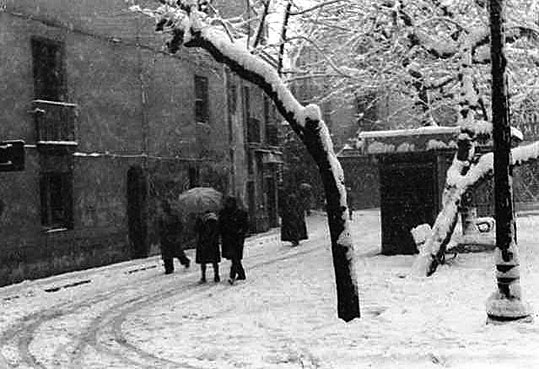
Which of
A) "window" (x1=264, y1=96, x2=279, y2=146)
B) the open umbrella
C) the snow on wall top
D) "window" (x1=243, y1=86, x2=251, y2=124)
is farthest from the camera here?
"window" (x1=264, y1=96, x2=279, y2=146)

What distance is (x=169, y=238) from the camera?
16.0 metres

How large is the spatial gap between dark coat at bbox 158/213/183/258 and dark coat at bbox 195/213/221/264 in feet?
6.42

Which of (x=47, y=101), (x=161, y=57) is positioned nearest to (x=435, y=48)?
(x=47, y=101)

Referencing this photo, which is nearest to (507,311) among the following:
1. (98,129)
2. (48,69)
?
(48,69)

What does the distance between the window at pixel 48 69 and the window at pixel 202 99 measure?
754 centimetres

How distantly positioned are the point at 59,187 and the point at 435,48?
361 inches

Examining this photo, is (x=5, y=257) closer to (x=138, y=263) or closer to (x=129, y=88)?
(x=138, y=263)

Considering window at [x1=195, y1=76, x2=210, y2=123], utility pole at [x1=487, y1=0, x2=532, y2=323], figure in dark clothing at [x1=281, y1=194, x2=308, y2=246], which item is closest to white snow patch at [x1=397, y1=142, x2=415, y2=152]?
figure in dark clothing at [x1=281, y1=194, x2=308, y2=246]

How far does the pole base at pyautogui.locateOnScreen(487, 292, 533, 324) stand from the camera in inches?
343

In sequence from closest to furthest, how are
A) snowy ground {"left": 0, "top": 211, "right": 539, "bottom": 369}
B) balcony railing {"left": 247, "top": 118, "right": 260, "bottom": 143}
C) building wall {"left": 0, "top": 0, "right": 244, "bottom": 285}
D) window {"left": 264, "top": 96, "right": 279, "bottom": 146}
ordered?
snowy ground {"left": 0, "top": 211, "right": 539, "bottom": 369} < building wall {"left": 0, "top": 0, "right": 244, "bottom": 285} < balcony railing {"left": 247, "top": 118, "right": 260, "bottom": 143} < window {"left": 264, "top": 96, "right": 279, "bottom": 146}

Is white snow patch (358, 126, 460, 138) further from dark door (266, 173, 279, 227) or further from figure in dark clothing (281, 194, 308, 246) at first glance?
dark door (266, 173, 279, 227)

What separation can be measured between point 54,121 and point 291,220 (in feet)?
24.3

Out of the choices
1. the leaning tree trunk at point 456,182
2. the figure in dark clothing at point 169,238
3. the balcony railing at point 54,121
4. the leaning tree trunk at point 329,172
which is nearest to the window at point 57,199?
the balcony railing at point 54,121

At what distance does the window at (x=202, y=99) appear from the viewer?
25094mm
